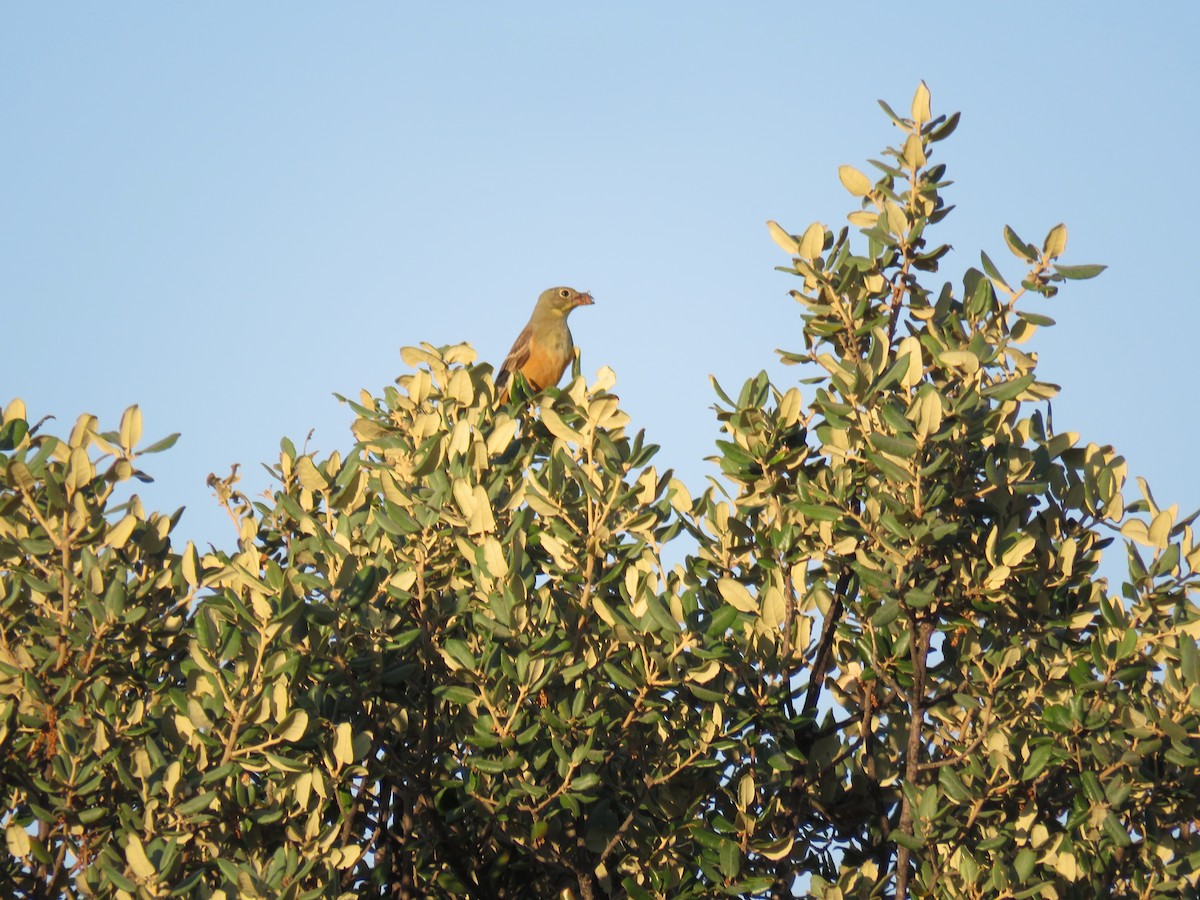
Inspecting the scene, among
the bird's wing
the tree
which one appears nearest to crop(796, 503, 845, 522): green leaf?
the tree

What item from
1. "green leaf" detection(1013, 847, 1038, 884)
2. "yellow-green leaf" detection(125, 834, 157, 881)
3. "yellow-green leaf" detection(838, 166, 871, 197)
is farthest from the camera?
"yellow-green leaf" detection(838, 166, 871, 197)

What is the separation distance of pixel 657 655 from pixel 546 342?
25.2ft

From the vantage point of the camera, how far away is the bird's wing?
1238cm

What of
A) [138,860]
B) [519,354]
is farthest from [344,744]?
[519,354]

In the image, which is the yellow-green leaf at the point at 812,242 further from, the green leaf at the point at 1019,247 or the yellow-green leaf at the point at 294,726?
the yellow-green leaf at the point at 294,726

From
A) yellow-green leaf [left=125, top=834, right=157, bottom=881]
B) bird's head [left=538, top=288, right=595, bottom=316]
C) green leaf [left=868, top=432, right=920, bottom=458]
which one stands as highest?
bird's head [left=538, top=288, right=595, bottom=316]

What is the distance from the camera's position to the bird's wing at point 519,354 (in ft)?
40.6

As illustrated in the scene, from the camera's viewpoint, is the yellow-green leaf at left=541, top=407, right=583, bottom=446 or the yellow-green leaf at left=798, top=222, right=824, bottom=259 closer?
the yellow-green leaf at left=541, top=407, right=583, bottom=446

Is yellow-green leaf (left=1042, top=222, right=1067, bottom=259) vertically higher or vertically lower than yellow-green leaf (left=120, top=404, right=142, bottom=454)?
→ higher

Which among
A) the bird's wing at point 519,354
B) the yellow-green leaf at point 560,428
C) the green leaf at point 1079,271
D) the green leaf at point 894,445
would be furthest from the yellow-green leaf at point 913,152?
the bird's wing at point 519,354

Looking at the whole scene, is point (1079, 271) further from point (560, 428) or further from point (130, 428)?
point (130, 428)

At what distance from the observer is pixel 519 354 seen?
12461 millimetres

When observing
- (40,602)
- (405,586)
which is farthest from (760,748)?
(40,602)

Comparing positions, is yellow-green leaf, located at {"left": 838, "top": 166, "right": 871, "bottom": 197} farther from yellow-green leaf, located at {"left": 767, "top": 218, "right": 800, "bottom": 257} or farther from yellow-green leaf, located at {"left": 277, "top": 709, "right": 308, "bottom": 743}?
yellow-green leaf, located at {"left": 277, "top": 709, "right": 308, "bottom": 743}
